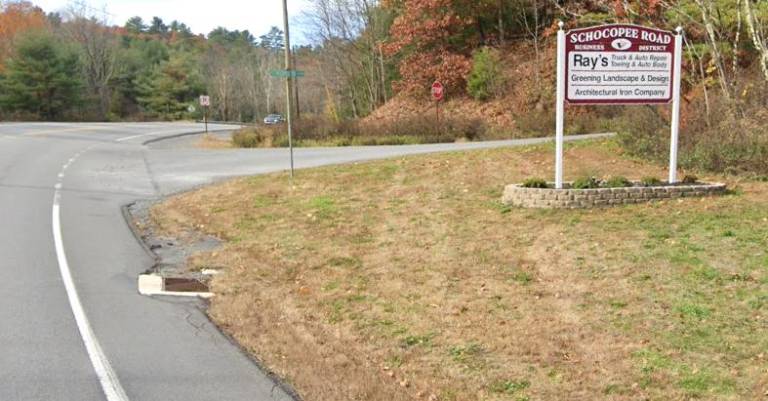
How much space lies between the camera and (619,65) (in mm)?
11867

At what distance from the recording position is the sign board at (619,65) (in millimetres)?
11680

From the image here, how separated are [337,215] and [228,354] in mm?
6540

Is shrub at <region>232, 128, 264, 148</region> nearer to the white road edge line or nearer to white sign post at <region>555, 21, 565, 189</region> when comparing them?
the white road edge line

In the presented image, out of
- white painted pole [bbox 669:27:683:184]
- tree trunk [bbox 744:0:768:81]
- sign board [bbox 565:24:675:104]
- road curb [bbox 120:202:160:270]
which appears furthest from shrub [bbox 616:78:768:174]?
road curb [bbox 120:202:160:270]

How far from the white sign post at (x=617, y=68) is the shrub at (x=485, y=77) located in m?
25.9

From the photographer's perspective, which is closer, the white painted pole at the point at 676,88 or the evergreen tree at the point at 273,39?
the white painted pole at the point at 676,88

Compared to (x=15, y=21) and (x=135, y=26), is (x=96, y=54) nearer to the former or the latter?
(x=15, y=21)

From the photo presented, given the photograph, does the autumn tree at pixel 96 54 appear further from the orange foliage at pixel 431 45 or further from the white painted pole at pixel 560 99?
the white painted pole at pixel 560 99

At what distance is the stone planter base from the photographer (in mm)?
11305

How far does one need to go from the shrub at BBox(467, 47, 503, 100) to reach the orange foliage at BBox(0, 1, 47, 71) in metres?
60.8

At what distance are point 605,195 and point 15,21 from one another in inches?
3825

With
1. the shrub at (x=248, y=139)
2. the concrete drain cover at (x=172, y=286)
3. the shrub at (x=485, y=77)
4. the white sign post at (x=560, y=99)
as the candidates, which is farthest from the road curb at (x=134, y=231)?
the shrub at (x=485, y=77)

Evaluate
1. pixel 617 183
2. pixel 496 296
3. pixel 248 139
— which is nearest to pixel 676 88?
pixel 617 183

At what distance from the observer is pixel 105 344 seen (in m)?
6.47
